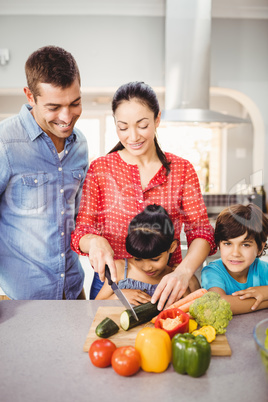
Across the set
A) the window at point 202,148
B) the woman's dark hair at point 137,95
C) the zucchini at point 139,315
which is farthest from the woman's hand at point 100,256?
the window at point 202,148

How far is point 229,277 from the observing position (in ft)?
4.22

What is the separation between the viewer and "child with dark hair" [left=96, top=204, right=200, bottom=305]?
1280 mm

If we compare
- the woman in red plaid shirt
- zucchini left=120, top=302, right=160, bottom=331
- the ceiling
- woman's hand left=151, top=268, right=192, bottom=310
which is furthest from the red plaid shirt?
the ceiling

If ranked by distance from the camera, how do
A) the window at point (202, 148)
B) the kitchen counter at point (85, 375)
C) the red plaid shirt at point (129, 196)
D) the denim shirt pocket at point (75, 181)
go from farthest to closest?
the window at point (202, 148)
the denim shirt pocket at point (75, 181)
the red plaid shirt at point (129, 196)
the kitchen counter at point (85, 375)

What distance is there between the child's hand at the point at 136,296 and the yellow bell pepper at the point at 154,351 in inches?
14.6

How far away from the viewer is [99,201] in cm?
135

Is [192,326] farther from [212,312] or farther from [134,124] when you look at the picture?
[134,124]

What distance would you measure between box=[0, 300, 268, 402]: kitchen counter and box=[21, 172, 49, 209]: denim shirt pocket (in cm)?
→ 50

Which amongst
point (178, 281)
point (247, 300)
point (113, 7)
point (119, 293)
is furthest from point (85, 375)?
point (113, 7)

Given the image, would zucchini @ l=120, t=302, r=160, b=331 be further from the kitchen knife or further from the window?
the window

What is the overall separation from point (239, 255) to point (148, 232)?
1.05 feet

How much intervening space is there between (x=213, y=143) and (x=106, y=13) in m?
4.05

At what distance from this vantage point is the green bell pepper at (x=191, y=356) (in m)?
0.74

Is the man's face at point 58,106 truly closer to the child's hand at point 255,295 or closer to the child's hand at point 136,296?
the child's hand at point 136,296
